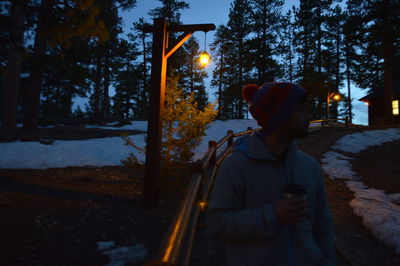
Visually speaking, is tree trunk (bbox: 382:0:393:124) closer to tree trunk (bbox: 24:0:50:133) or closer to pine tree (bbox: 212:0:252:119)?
pine tree (bbox: 212:0:252:119)

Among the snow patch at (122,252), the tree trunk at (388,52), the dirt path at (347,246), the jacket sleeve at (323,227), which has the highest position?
the tree trunk at (388,52)

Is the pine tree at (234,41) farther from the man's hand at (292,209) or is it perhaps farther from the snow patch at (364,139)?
the man's hand at (292,209)

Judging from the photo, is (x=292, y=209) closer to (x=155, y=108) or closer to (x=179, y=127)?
(x=155, y=108)

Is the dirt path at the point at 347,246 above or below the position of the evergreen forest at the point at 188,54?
below

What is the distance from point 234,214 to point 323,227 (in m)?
0.73

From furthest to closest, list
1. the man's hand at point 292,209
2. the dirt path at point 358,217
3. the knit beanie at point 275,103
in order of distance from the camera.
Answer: the dirt path at point 358,217 → the knit beanie at point 275,103 → the man's hand at point 292,209

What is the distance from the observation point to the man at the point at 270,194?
4.98 ft

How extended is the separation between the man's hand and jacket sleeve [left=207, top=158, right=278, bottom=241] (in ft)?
0.22

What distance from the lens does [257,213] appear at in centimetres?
153

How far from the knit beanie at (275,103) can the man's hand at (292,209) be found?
1.53ft

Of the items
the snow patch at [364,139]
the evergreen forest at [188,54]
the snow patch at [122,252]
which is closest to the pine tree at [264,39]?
the evergreen forest at [188,54]

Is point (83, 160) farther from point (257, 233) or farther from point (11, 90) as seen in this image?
point (257, 233)

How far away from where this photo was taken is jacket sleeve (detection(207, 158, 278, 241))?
4.94ft

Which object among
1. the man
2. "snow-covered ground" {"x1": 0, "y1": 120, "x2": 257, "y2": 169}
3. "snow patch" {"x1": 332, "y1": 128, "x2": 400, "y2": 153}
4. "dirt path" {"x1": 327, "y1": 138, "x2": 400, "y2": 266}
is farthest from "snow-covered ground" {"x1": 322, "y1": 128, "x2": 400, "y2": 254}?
"snow-covered ground" {"x1": 0, "y1": 120, "x2": 257, "y2": 169}
